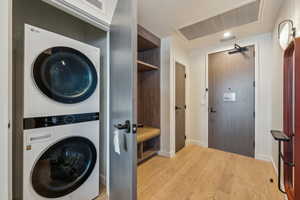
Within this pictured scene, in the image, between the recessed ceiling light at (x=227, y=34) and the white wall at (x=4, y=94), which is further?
the recessed ceiling light at (x=227, y=34)

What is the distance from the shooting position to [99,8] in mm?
1387

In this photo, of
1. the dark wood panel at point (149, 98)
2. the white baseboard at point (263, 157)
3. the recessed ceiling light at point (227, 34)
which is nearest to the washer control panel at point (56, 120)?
the dark wood panel at point (149, 98)

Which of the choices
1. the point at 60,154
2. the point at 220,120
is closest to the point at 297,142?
the point at 220,120

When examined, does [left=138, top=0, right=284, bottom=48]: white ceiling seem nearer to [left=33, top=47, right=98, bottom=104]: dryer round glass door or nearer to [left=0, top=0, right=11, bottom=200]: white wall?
[left=33, top=47, right=98, bottom=104]: dryer round glass door

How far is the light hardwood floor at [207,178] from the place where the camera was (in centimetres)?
151

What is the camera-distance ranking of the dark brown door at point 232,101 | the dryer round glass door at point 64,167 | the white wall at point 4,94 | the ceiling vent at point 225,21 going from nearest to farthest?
the white wall at point 4,94
the dryer round glass door at point 64,167
the ceiling vent at point 225,21
the dark brown door at point 232,101

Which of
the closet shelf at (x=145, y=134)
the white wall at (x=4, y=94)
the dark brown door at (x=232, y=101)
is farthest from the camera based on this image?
the dark brown door at (x=232, y=101)

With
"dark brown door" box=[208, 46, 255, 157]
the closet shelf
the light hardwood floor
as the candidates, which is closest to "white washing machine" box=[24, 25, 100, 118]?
the closet shelf

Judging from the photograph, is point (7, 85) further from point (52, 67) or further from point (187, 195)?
point (187, 195)

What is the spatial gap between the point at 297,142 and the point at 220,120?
68.6 inches

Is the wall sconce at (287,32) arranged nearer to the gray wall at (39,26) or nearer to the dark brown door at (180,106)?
the dark brown door at (180,106)

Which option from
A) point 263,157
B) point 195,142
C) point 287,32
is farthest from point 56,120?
point 263,157

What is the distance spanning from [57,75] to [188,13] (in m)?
1.84

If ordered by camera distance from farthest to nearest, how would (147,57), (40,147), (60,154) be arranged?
(147,57) → (60,154) → (40,147)
